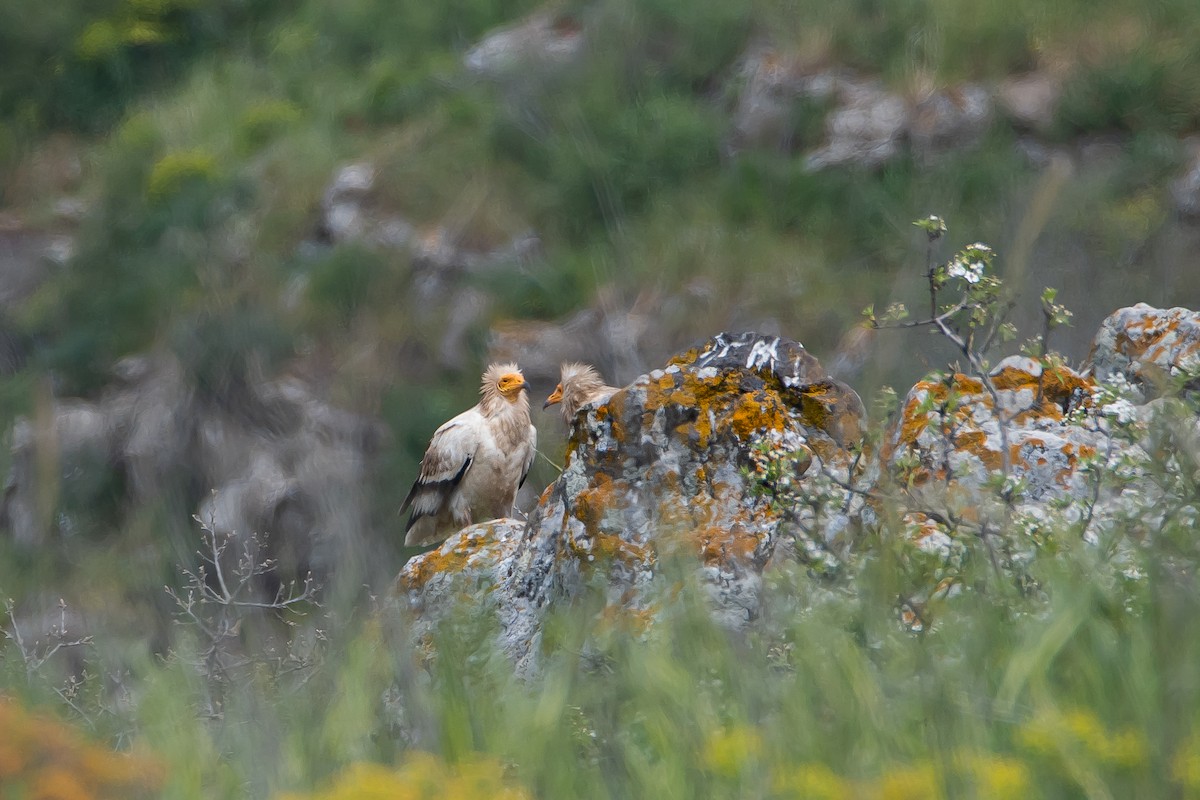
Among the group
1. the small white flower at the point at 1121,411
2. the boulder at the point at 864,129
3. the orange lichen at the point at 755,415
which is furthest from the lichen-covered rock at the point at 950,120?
the small white flower at the point at 1121,411

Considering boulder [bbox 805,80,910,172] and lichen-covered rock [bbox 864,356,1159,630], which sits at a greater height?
boulder [bbox 805,80,910,172]

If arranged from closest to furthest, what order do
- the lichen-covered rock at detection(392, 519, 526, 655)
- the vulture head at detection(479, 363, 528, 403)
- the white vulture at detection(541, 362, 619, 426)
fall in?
the lichen-covered rock at detection(392, 519, 526, 655)
the white vulture at detection(541, 362, 619, 426)
the vulture head at detection(479, 363, 528, 403)

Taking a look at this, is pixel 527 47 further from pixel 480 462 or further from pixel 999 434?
pixel 999 434

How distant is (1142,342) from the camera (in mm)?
4422

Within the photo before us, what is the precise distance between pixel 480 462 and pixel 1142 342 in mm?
3233

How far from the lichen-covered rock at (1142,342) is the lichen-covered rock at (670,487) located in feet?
2.80

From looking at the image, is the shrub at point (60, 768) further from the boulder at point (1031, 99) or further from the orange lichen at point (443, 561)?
the boulder at point (1031, 99)

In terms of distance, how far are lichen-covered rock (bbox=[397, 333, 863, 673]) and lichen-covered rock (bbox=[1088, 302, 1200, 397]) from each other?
0.85 metres

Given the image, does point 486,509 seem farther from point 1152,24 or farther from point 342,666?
point 1152,24

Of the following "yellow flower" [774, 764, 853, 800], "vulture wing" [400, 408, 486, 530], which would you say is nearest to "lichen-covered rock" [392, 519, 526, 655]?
"vulture wing" [400, 408, 486, 530]

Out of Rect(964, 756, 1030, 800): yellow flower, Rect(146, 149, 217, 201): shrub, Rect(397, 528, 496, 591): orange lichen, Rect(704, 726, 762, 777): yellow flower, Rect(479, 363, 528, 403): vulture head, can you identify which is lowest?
Rect(146, 149, 217, 201): shrub

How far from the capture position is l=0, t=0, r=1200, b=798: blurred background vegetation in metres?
2.08

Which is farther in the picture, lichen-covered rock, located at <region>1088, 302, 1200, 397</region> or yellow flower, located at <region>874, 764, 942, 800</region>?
lichen-covered rock, located at <region>1088, 302, 1200, 397</region>

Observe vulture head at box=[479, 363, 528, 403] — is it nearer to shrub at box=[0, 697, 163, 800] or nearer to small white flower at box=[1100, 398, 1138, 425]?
small white flower at box=[1100, 398, 1138, 425]
